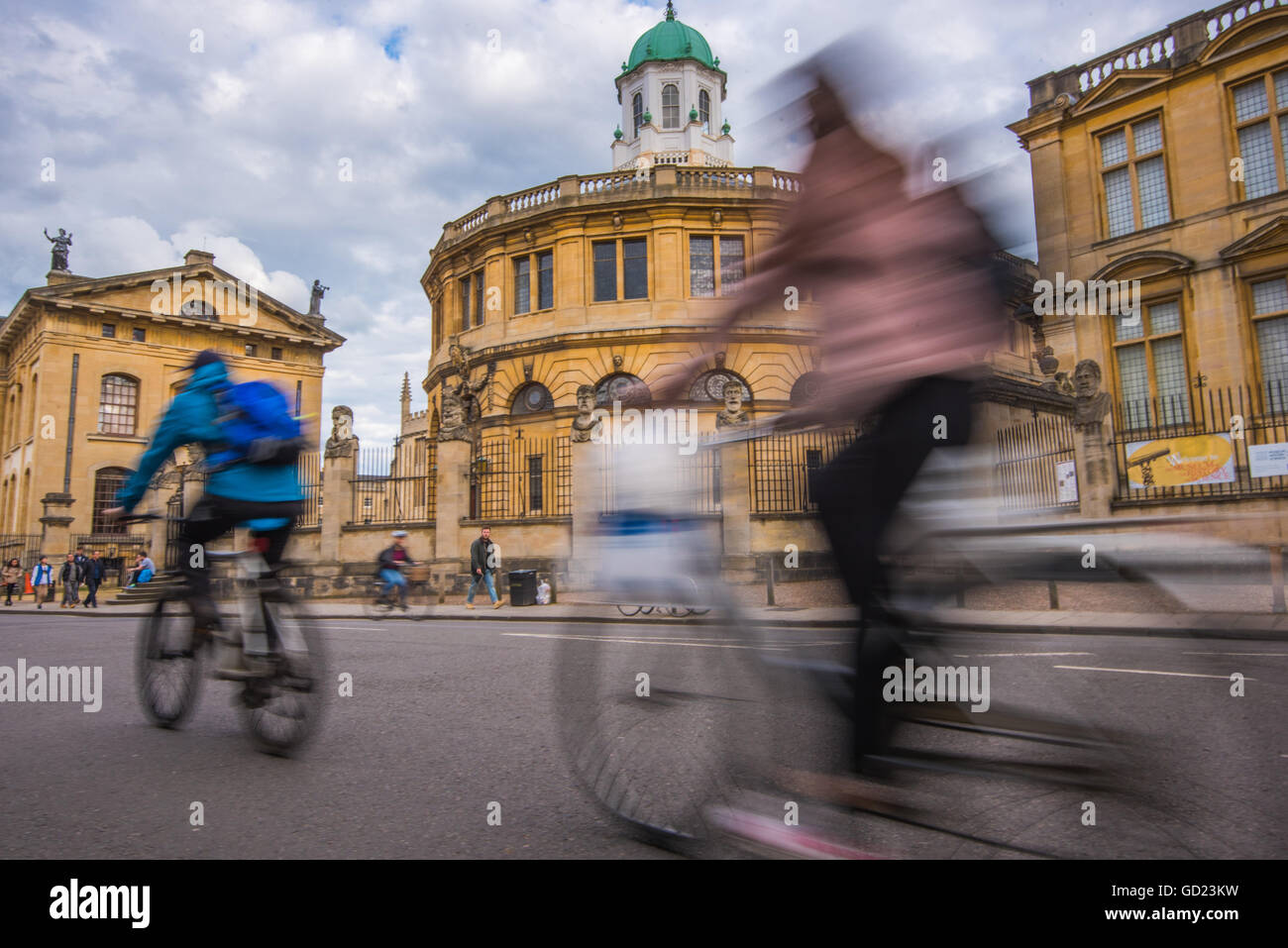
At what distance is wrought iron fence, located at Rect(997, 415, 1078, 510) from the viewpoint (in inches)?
553

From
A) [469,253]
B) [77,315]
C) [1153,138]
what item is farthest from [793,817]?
[77,315]

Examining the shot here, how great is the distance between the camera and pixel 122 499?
14.3ft

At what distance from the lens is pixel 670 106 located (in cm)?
5616

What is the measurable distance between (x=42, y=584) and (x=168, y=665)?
2868 centimetres

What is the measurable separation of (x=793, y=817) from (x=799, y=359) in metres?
27.8

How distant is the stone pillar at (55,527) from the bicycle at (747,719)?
37.8m

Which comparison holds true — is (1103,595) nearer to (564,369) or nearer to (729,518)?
(729,518)

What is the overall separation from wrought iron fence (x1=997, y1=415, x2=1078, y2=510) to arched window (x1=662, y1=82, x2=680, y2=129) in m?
46.3

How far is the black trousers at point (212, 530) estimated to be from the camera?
4133 millimetres

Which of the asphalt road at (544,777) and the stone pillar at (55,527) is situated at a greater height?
the stone pillar at (55,527)

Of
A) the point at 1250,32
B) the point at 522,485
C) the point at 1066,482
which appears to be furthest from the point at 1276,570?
the point at 1250,32

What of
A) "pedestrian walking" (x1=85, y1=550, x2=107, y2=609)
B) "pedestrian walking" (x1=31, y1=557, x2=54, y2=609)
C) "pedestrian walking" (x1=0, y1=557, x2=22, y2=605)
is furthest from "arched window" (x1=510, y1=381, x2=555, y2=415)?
"pedestrian walking" (x1=0, y1=557, x2=22, y2=605)
